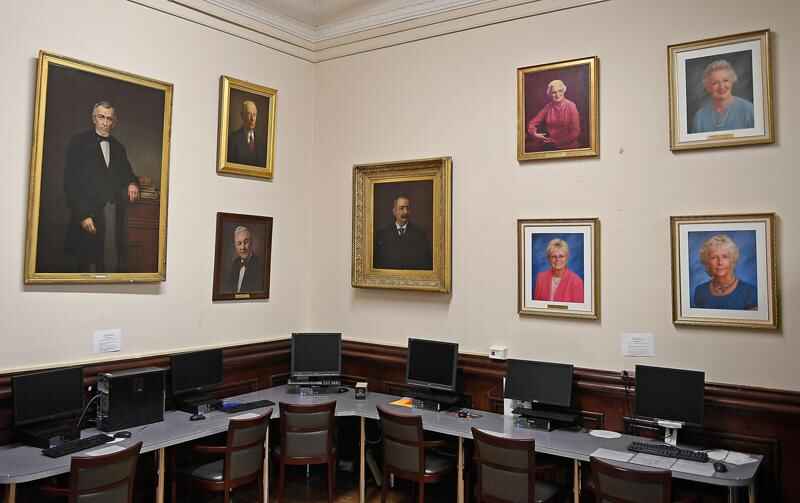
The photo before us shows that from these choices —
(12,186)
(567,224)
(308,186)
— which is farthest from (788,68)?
(12,186)

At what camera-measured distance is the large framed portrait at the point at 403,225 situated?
220 inches


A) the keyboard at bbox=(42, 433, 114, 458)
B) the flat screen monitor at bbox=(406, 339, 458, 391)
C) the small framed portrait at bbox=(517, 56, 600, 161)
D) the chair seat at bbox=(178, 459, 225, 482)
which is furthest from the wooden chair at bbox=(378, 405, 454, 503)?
the small framed portrait at bbox=(517, 56, 600, 161)

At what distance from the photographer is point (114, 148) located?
4750 millimetres

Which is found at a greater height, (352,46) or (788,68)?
(352,46)

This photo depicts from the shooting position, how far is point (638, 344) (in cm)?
460

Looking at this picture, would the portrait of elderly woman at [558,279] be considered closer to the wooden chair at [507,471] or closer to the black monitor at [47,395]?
the wooden chair at [507,471]

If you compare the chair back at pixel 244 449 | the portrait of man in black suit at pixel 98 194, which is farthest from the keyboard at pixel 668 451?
the portrait of man in black suit at pixel 98 194

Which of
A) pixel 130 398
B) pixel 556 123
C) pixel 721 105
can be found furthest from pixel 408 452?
pixel 721 105

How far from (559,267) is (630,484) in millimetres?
1869

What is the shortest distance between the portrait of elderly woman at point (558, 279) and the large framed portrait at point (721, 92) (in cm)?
115

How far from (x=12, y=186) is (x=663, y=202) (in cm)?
469

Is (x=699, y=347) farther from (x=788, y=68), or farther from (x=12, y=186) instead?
(x=12, y=186)

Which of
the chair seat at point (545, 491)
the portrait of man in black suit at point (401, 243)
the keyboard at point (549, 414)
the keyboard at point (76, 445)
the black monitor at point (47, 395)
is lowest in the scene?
the chair seat at point (545, 491)

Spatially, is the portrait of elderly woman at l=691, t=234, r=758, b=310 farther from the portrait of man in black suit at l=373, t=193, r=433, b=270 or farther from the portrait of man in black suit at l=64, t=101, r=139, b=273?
the portrait of man in black suit at l=64, t=101, r=139, b=273
